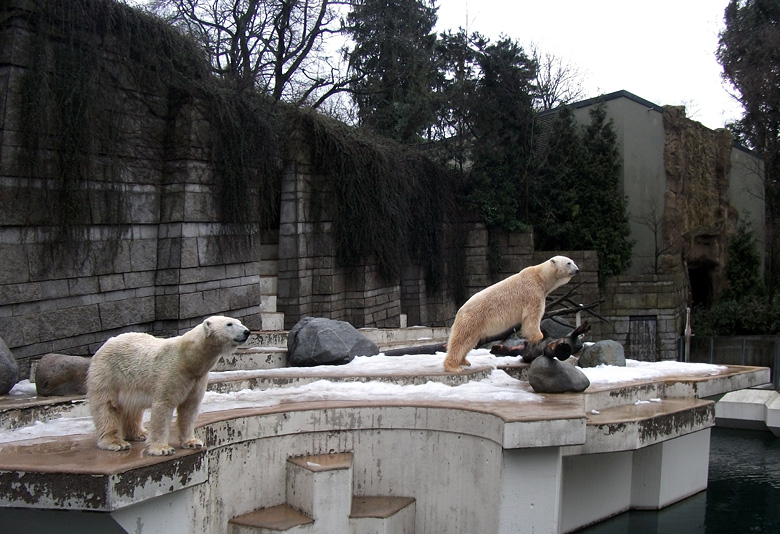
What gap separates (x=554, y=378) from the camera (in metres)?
6.91

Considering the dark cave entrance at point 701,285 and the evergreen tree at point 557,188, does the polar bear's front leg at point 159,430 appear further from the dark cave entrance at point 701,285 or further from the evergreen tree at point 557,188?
the dark cave entrance at point 701,285

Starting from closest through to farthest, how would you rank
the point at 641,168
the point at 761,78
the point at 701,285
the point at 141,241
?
the point at 141,241 < the point at 641,168 < the point at 761,78 < the point at 701,285

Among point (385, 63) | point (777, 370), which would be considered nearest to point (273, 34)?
point (385, 63)

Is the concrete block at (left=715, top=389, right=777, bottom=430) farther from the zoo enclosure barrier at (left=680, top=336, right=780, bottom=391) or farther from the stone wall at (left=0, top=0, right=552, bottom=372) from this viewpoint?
the stone wall at (left=0, top=0, right=552, bottom=372)

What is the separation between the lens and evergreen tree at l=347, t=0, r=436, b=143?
18.0 meters

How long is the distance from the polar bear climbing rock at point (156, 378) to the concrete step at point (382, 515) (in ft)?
5.72

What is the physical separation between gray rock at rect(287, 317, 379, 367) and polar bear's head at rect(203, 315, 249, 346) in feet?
11.5

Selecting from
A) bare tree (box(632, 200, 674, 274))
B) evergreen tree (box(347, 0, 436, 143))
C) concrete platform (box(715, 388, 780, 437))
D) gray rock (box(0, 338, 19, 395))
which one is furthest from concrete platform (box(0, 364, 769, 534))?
evergreen tree (box(347, 0, 436, 143))

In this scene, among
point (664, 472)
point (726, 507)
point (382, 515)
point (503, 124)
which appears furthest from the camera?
point (503, 124)

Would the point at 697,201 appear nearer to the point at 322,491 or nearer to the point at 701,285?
the point at 701,285

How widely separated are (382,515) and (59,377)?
2866 mm

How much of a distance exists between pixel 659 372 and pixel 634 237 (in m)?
10.2

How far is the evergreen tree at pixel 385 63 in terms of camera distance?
18047mm

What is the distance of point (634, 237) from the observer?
18.5 m
